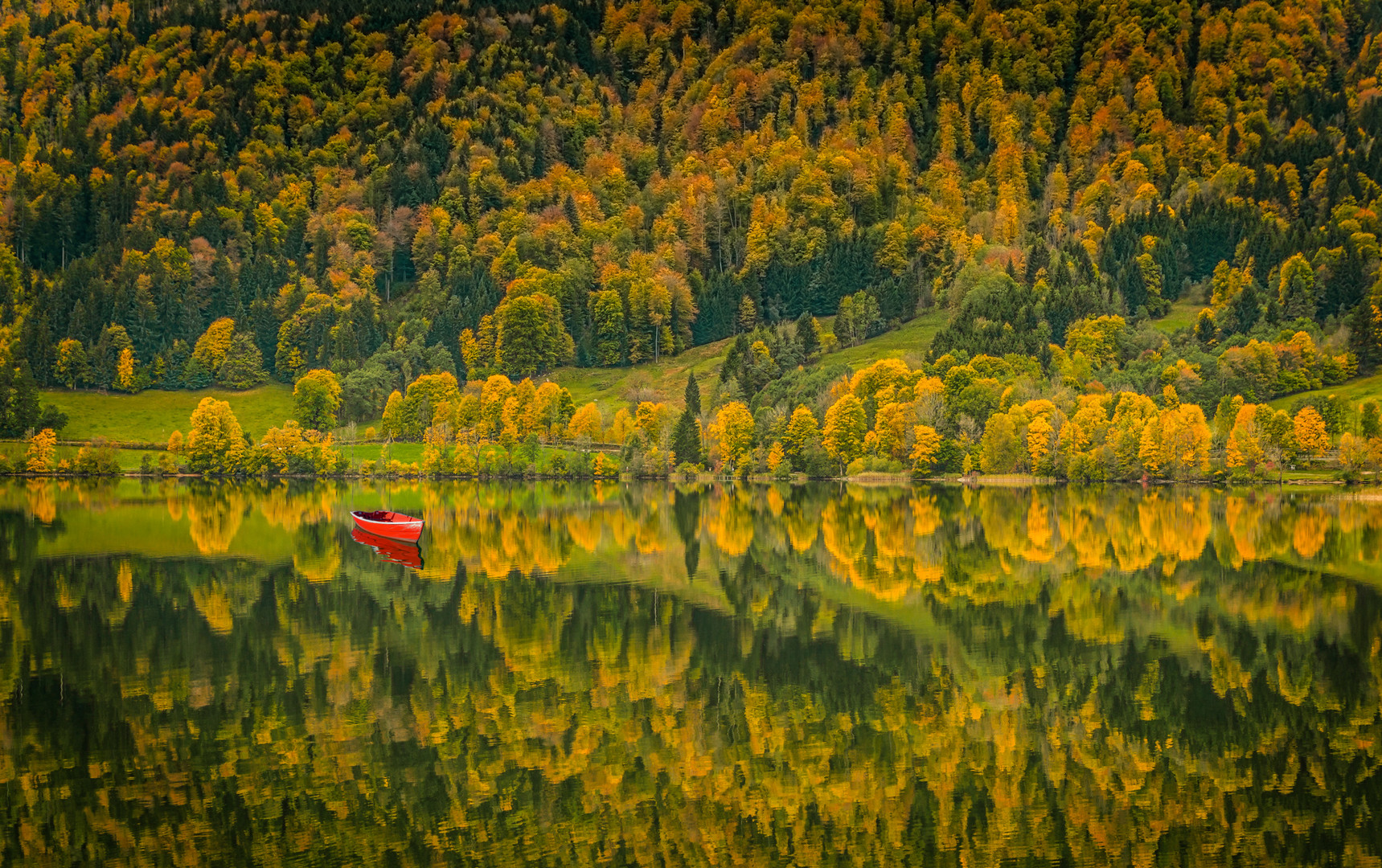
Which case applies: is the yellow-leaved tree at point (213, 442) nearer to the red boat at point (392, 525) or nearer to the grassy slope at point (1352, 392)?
the red boat at point (392, 525)

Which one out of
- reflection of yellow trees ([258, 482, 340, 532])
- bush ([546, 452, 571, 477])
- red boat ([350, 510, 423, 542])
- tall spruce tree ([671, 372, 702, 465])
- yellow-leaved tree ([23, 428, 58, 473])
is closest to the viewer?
red boat ([350, 510, 423, 542])

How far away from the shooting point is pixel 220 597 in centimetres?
5684

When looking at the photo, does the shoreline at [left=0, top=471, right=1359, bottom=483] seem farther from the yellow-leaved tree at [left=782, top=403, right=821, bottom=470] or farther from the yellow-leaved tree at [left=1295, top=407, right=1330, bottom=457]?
the yellow-leaved tree at [left=1295, top=407, right=1330, bottom=457]

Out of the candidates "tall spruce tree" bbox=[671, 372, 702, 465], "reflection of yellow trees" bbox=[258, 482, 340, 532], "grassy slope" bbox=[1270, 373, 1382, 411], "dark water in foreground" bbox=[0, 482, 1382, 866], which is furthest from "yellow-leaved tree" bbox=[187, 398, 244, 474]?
"grassy slope" bbox=[1270, 373, 1382, 411]

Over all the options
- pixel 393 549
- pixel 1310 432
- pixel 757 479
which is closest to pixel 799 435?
pixel 757 479

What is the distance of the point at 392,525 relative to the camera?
8069cm

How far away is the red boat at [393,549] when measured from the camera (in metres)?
71.9

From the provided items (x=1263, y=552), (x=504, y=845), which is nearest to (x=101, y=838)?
(x=504, y=845)

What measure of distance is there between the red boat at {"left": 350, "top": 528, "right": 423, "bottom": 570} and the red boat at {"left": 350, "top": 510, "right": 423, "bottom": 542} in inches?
15.1

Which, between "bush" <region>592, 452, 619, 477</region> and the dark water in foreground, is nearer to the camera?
the dark water in foreground

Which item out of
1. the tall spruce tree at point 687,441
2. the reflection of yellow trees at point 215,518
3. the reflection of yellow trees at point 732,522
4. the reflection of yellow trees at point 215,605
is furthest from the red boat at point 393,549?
the tall spruce tree at point 687,441

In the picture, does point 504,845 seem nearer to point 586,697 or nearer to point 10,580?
point 586,697

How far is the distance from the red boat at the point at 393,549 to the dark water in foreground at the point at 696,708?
1.93 m

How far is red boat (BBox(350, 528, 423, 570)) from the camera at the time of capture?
71.9m
